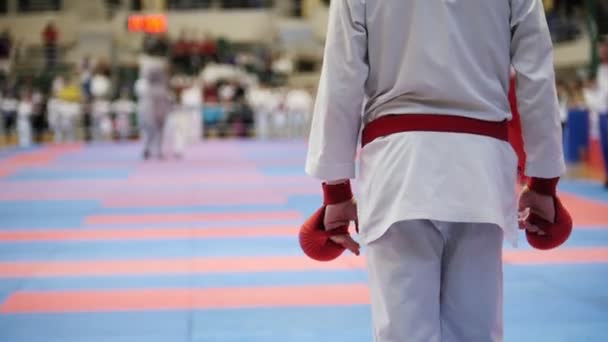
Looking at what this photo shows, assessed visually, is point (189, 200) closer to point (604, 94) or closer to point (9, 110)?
point (604, 94)

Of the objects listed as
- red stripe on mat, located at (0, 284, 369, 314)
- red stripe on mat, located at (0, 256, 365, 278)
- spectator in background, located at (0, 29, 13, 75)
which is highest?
red stripe on mat, located at (0, 284, 369, 314)

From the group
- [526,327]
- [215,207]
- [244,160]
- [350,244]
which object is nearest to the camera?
[350,244]

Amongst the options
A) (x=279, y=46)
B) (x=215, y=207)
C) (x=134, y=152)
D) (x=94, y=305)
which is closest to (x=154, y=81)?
(x=134, y=152)

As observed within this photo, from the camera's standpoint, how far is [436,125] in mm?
2443

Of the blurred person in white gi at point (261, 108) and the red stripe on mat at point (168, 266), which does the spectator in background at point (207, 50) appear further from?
the red stripe on mat at point (168, 266)

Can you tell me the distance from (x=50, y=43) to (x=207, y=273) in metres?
26.3

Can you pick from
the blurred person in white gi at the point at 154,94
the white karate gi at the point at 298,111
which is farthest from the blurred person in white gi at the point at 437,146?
the white karate gi at the point at 298,111

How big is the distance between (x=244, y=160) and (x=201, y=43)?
1297 cm

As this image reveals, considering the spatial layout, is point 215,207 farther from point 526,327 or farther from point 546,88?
point 546,88

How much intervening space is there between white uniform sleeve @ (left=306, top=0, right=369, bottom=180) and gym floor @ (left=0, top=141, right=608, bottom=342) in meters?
2.11

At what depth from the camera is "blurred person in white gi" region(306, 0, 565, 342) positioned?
242 centimetres

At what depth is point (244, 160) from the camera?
56.6 feet

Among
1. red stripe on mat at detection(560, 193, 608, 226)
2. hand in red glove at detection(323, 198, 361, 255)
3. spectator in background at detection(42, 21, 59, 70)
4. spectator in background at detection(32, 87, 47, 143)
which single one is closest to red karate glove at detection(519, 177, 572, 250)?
hand in red glove at detection(323, 198, 361, 255)

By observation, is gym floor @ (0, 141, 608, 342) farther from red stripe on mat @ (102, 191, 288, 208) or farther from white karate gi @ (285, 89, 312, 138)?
white karate gi @ (285, 89, 312, 138)
